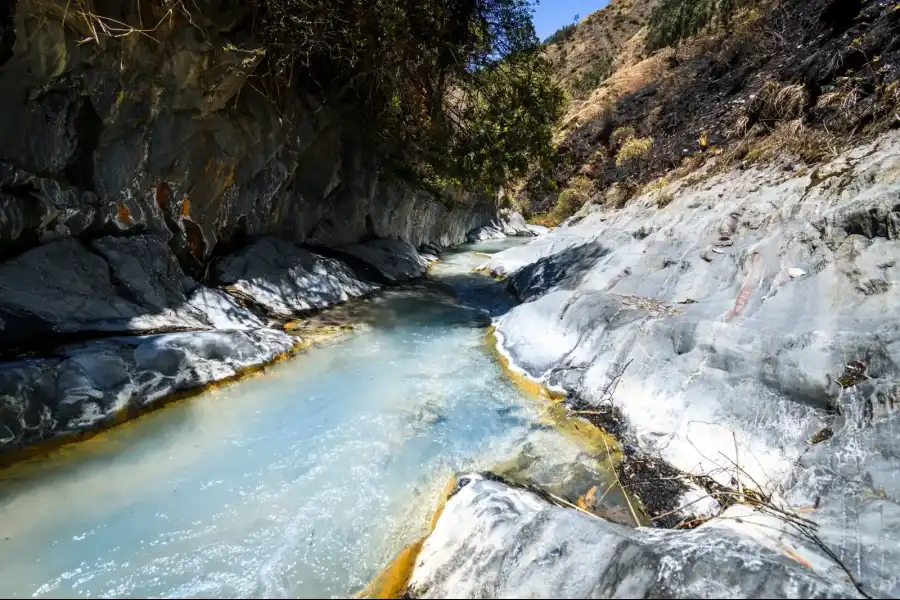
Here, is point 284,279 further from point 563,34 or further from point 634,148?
point 563,34

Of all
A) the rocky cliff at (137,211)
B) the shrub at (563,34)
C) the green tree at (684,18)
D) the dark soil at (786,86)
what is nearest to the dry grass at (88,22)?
the rocky cliff at (137,211)

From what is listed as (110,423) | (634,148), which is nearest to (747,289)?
(110,423)

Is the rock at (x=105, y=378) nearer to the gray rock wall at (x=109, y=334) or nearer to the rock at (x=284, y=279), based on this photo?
the gray rock wall at (x=109, y=334)

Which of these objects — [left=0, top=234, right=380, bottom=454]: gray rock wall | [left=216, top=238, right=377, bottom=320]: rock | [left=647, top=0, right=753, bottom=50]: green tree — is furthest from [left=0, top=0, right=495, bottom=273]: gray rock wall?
[left=647, top=0, right=753, bottom=50]: green tree

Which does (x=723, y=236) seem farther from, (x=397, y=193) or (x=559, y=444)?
(x=397, y=193)

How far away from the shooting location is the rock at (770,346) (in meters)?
3.07

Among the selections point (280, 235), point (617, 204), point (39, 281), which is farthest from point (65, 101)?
point (617, 204)

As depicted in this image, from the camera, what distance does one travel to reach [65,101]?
5254mm

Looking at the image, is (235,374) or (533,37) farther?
(533,37)

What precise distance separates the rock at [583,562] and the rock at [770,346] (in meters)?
0.49

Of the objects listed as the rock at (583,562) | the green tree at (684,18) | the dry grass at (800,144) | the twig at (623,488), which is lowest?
the twig at (623,488)

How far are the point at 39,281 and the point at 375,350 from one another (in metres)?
3.88

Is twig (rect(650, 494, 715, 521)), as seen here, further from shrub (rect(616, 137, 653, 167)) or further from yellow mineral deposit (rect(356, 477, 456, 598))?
shrub (rect(616, 137, 653, 167))

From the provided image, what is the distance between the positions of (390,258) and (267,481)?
871 cm
